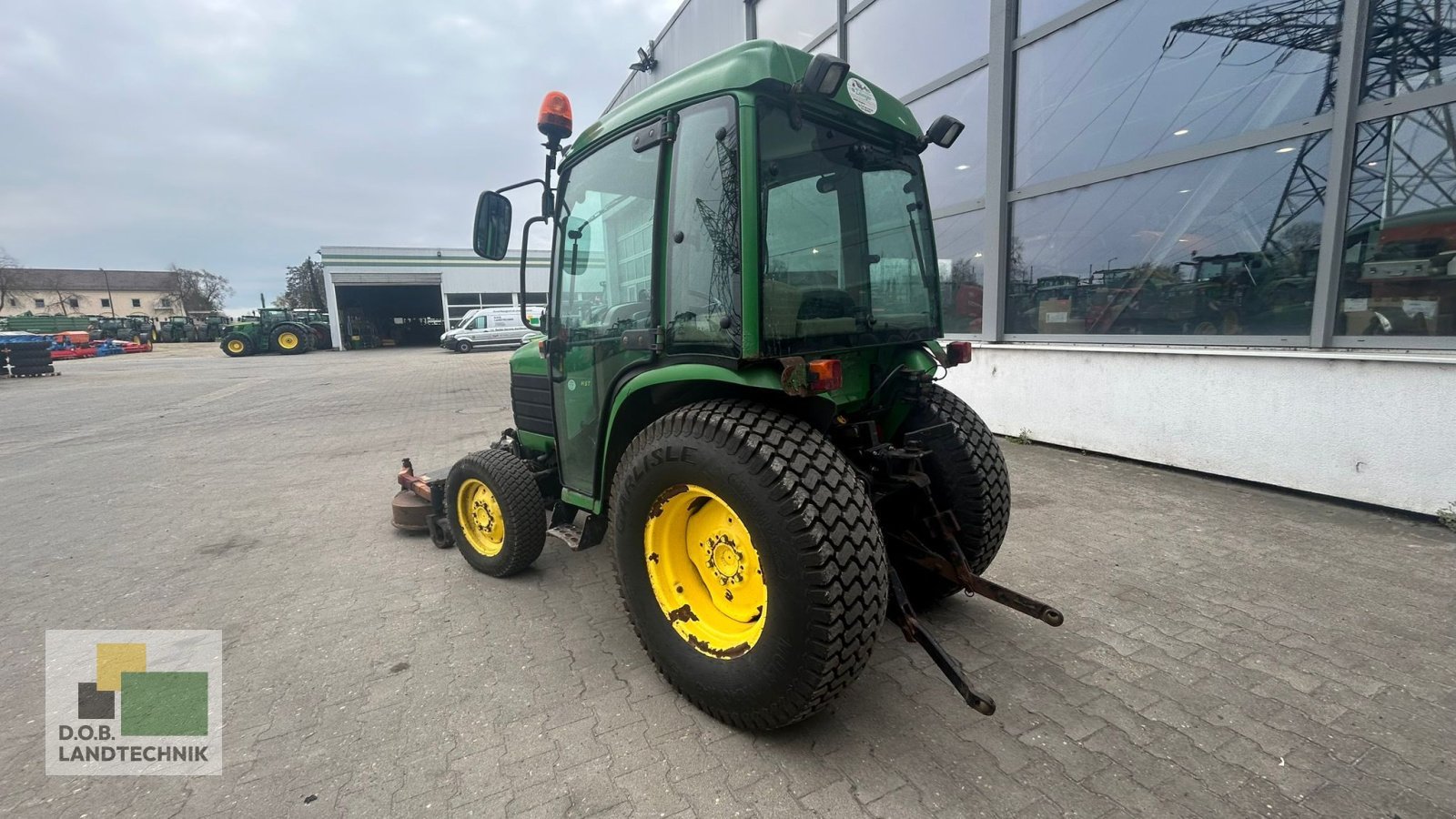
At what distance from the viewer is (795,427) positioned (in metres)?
1.93

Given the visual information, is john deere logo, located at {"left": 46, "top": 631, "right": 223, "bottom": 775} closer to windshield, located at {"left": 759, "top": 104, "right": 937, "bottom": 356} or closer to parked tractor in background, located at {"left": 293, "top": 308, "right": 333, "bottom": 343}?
windshield, located at {"left": 759, "top": 104, "right": 937, "bottom": 356}

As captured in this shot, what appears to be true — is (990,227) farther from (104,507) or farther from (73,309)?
(73,309)

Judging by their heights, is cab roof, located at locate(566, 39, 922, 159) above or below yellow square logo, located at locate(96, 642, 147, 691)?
above

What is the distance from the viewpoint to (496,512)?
3.33 m

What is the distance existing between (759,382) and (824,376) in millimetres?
216

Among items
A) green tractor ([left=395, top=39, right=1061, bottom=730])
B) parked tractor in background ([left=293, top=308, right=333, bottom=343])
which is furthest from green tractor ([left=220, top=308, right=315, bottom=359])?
green tractor ([left=395, top=39, right=1061, bottom=730])

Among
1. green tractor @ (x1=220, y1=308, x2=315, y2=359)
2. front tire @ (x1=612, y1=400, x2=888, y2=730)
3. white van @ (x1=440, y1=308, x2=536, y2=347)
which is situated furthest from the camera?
green tractor @ (x1=220, y1=308, x2=315, y2=359)

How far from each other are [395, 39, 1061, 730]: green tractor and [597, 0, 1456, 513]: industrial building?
10.6 feet

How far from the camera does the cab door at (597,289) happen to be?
2.43 meters

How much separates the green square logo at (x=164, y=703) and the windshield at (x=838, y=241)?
2595mm

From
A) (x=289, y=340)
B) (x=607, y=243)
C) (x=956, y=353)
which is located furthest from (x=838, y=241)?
(x=289, y=340)

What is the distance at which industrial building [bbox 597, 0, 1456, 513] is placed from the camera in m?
3.80

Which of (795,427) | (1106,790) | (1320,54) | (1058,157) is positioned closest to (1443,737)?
(1106,790)

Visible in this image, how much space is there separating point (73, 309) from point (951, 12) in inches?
3780
